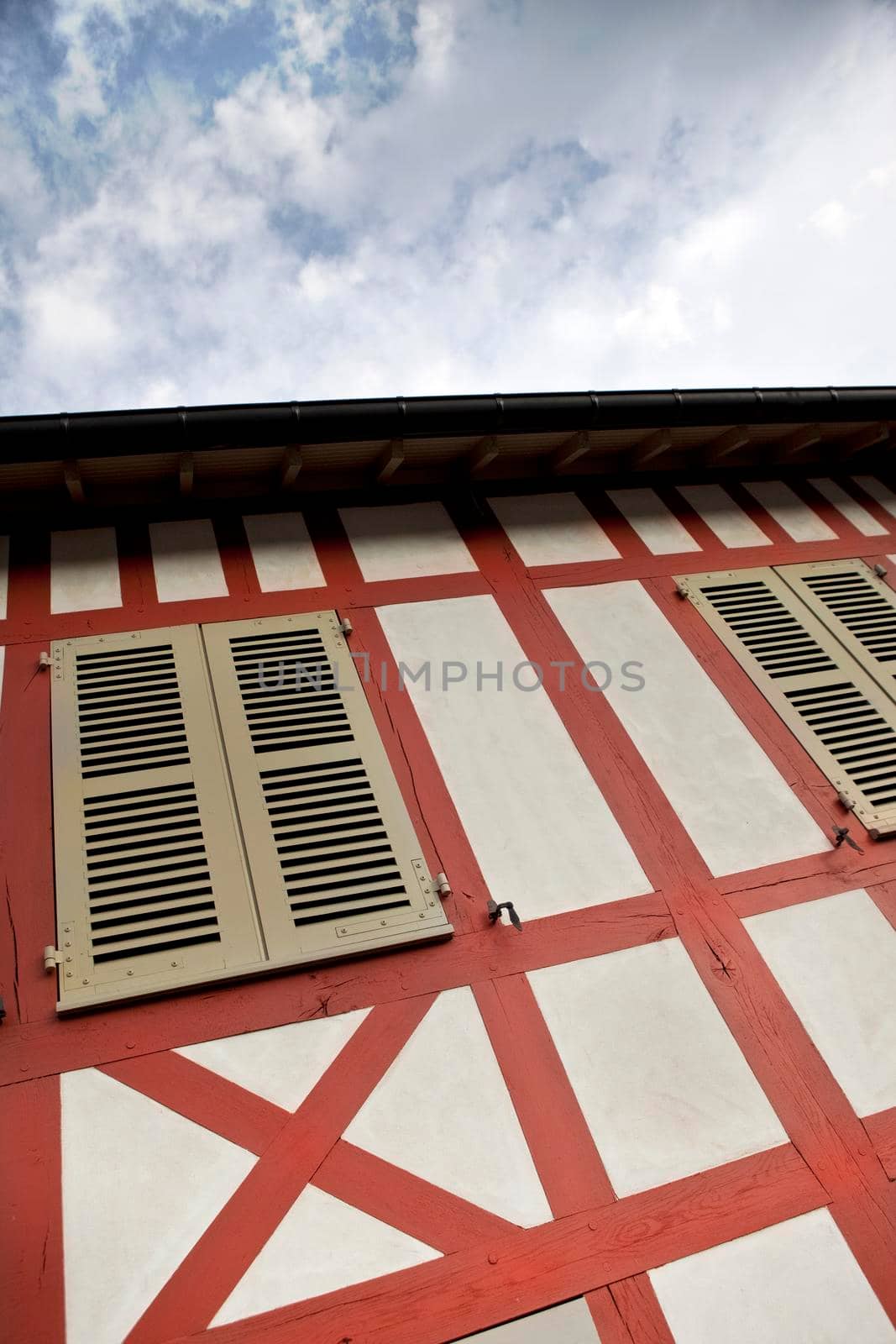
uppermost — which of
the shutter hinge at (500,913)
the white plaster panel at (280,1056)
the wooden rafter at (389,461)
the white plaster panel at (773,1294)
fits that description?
the wooden rafter at (389,461)

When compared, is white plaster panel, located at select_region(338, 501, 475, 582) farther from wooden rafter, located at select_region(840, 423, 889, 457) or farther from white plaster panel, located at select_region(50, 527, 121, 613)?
wooden rafter, located at select_region(840, 423, 889, 457)

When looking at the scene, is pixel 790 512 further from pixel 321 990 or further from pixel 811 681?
pixel 321 990

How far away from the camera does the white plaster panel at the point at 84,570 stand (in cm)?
485

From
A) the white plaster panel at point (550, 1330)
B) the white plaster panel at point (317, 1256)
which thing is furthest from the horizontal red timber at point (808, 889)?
the white plaster panel at point (317, 1256)

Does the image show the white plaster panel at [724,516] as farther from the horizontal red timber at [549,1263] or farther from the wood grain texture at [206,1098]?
the wood grain texture at [206,1098]

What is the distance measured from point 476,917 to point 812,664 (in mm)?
2816

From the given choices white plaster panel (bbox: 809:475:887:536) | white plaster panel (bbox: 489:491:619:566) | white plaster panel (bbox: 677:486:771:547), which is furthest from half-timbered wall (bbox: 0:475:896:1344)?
white plaster panel (bbox: 809:475:887:536)

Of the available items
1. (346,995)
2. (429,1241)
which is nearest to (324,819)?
(346,995)

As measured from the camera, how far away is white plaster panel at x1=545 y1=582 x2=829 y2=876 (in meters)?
4.60

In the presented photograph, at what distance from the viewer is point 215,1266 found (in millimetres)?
3020

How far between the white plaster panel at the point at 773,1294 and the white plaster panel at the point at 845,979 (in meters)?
0.65

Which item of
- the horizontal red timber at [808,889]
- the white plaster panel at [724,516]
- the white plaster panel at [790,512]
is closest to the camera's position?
the horizontal red timber at [808,889]

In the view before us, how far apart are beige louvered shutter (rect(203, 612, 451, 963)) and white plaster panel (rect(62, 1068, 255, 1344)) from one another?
742 mm

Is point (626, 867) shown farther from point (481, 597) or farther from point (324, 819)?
point (481, 597)
